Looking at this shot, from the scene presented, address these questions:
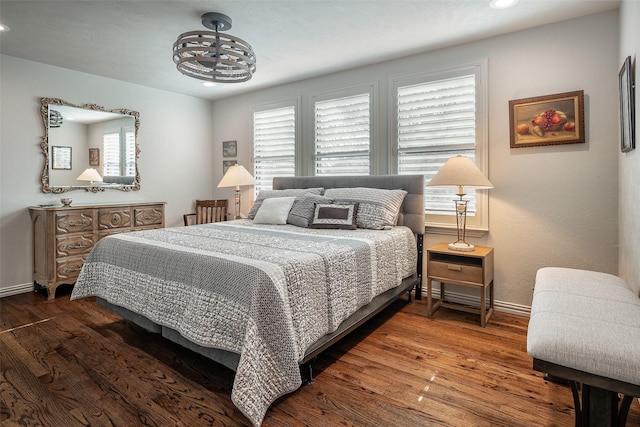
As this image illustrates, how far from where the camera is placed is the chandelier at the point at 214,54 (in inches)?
95.7

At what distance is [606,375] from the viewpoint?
1.14 metres

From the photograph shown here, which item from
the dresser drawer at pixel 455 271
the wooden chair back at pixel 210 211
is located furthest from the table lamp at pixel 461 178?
the wooden chair back at pixel 210 211

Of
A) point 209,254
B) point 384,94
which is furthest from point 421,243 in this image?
point 209,254

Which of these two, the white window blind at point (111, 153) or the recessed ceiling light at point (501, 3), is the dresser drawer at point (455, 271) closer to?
the recessed ceiling light at point (501, 3)

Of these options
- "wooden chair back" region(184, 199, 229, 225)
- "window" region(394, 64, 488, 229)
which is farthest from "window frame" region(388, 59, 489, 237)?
"wooden chair back" region(184, 199, 229, 225)

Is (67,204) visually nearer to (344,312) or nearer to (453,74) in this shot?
(344,312)

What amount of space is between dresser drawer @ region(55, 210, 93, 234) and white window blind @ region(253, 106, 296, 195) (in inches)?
80.8

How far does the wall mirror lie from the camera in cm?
380

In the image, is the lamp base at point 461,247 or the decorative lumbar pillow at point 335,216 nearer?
the lamp base at point 461,247

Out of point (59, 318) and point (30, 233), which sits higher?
point (30, 233)

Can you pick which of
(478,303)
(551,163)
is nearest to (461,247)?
(478,303)

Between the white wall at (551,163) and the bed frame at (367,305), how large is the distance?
382 mm

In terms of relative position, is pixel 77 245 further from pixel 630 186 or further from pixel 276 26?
pixel 630 186

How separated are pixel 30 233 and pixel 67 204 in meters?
0.52
